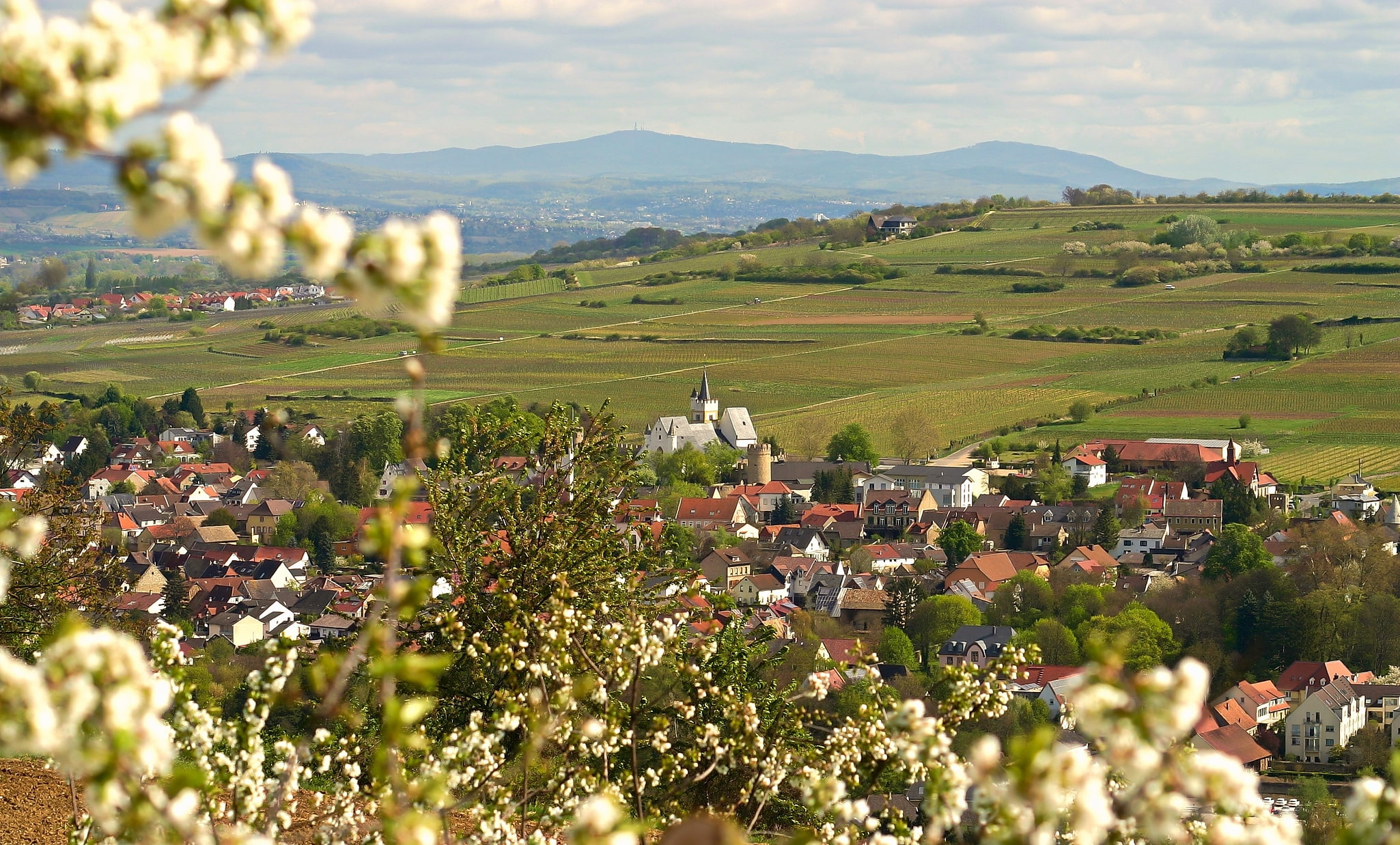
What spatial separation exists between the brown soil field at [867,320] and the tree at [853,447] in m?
38.7

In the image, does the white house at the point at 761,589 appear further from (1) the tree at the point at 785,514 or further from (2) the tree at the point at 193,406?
(2) the tree at the point at 193,406

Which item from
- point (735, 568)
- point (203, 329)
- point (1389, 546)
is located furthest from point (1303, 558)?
point (203, 329)

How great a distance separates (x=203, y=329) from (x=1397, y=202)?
126281 mm

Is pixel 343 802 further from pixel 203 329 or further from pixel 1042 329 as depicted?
pixel 203 329

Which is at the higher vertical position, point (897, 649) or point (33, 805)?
point (33, 805)

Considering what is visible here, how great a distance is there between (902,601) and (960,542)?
13.8m

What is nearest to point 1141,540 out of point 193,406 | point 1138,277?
point 193,406

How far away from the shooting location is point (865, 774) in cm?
897

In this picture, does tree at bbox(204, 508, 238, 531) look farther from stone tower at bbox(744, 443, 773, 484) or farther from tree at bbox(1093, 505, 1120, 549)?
tree at bbox(1093, 505, 1120, 549)

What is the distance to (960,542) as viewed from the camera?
78000 mm

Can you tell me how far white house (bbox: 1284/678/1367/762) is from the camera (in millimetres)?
50000

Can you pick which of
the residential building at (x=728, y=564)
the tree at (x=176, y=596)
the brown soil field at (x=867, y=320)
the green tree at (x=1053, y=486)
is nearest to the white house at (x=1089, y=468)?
the green tree at (x=1053, y=486)

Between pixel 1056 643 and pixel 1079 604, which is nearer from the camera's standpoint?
pixel 1056 643

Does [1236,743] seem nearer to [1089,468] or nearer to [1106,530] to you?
[1106,530]
